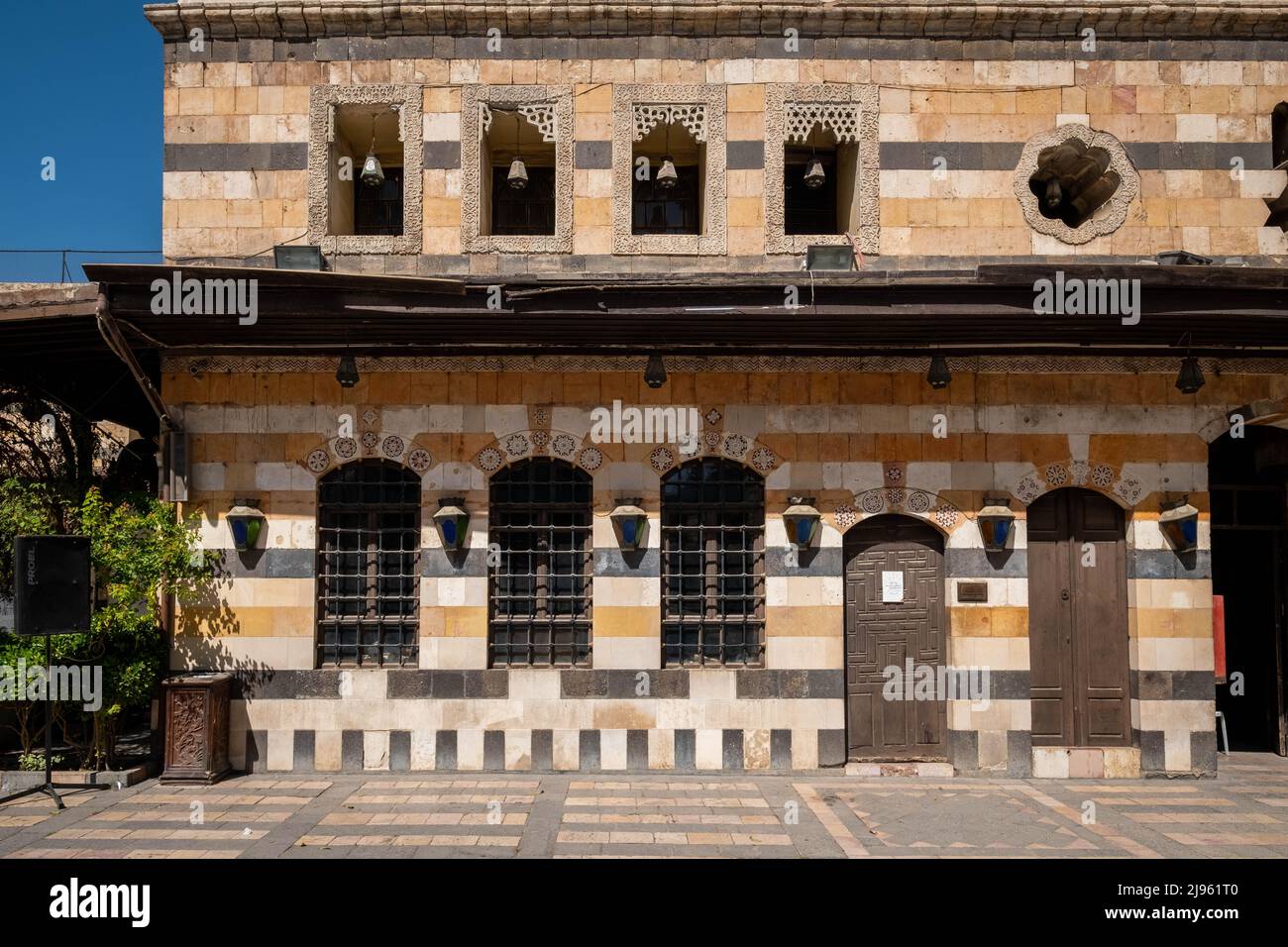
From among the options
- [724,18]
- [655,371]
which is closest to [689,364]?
[655,371]

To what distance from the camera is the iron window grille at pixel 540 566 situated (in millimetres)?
9047

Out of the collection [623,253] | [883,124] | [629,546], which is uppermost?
[883,124]

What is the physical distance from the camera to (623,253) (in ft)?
30.1

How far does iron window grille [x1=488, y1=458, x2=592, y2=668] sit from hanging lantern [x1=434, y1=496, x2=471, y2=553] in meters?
0.33

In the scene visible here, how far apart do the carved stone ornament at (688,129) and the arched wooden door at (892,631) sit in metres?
3.79

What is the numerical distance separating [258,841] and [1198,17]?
13.0 meters

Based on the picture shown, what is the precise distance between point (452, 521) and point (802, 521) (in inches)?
152

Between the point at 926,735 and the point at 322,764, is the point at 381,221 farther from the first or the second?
the point at 926,735

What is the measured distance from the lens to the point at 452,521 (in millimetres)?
8797

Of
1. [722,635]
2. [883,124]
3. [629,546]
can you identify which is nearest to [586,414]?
[629,546]

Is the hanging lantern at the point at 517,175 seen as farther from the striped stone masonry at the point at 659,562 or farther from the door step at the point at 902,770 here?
the door step at the point at 902,770

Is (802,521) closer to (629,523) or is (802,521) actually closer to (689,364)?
(629,523)

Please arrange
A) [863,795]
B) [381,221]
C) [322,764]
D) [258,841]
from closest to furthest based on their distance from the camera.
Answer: [258,841], [863,795], [322,764], [381,221]

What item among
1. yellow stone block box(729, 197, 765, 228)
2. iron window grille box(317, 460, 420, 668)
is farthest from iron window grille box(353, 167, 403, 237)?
yellow stone block box(729, 197, 765, 228)
